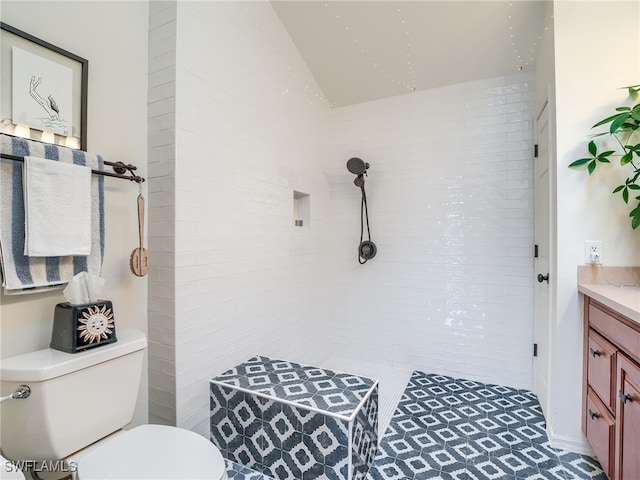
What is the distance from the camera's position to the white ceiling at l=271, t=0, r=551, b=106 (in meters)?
2.01

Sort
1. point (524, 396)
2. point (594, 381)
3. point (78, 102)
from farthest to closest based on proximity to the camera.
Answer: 1. point (524, 396)
2. point (594, 381)
3. point (78, 102)

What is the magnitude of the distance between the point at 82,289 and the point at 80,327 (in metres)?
0.15

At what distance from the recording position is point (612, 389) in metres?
1.37

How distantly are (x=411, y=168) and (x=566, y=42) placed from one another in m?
1.25

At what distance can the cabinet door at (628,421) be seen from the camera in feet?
3.86

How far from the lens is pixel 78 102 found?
1.39m

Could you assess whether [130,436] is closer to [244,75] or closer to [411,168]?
[244,75]

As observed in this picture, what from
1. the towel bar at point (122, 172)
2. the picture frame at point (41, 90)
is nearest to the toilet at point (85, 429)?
the towel bar at point (122, 172)

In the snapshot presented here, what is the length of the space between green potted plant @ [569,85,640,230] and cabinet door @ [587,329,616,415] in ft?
1.85

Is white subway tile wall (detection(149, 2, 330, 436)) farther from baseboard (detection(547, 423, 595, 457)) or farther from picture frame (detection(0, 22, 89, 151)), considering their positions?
baseboard (detection(547, 423, 595, 457))

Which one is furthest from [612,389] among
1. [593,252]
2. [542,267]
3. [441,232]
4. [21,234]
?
[21,234]

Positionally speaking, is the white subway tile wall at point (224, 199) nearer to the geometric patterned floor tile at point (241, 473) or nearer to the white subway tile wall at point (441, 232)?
the geometric patterned floor tile at point (241, 473)

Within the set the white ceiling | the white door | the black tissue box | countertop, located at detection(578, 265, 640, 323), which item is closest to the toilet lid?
the black tissue box

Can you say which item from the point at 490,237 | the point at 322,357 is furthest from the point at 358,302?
the point at 490,237
